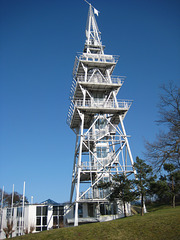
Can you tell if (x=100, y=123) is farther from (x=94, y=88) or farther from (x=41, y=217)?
(x=41, y=217)

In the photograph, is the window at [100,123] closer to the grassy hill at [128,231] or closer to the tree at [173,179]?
the tree at [173,179]

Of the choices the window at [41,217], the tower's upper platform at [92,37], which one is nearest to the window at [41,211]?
the window at [41,217]

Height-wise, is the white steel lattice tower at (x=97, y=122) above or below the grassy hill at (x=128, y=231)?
above

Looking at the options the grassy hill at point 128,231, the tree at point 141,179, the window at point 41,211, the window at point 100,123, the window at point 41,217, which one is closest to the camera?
the grassy hill at point 128,231

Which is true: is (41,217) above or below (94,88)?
below

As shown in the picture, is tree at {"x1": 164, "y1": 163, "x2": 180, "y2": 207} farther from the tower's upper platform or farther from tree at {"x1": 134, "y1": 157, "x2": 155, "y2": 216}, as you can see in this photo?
the tower's upper platform

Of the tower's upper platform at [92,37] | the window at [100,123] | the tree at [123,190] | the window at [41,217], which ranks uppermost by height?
the tower's upper platform at [92,37]

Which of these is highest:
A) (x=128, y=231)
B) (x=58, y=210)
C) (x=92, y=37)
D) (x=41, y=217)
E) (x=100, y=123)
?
(x=92, y=37)

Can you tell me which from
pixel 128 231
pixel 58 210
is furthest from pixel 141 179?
pixel 58 210

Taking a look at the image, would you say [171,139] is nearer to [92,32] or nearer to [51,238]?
[51,238]

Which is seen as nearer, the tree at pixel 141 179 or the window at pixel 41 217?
the tree at pixel 141 179

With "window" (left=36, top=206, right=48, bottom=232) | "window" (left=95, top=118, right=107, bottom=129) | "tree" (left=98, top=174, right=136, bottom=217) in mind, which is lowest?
"window" (left=36, top=206, right=48, bottom=232)

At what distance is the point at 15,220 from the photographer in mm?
35219

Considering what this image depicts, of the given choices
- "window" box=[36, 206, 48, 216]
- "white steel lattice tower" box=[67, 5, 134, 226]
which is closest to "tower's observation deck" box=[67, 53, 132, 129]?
"white steel lattice tower" box=[67, 5, 134, 226]
